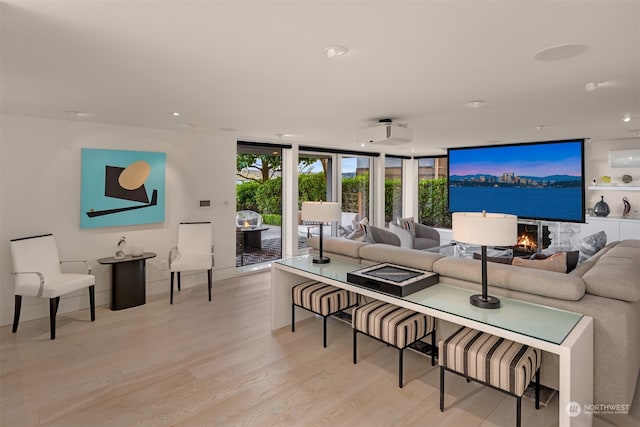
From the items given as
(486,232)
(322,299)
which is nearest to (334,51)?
(486,232)

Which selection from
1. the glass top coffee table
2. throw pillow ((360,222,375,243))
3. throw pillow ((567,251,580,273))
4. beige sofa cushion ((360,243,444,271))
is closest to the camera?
the glass top coffee table

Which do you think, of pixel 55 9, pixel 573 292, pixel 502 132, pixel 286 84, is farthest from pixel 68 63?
pixel 502 132

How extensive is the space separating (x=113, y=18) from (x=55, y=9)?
211 millimetres

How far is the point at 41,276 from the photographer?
3432 mm

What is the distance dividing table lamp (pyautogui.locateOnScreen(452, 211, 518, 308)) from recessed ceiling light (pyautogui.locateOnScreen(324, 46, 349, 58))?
131cm

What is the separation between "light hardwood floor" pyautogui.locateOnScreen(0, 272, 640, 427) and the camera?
7.43 ft

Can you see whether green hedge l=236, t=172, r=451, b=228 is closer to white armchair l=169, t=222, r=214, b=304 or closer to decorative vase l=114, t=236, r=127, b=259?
white armchair l=169, t=222, r=214, b=304

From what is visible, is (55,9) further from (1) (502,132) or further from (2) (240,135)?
(1) (502,132)

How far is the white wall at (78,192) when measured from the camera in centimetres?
377

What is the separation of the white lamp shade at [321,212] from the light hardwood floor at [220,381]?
1.12 meters

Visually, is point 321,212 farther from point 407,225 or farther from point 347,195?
point 347,195

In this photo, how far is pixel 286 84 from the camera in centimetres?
260

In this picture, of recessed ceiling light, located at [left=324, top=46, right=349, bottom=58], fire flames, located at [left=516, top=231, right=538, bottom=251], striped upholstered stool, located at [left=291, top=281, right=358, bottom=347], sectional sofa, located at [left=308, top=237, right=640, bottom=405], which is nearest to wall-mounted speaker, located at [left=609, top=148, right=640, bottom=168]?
fire flames, located at [left=516, top=231, right=538, bottom=251]

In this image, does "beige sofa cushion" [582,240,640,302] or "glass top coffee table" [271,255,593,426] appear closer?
"glass top coffee table" [271,255,593,426]
